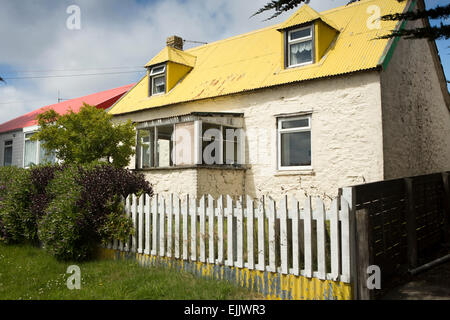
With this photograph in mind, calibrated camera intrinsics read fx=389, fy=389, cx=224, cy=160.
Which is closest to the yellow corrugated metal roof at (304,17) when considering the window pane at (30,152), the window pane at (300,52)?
the window pane at (300,52)

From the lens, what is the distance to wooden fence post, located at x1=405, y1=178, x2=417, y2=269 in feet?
19.0

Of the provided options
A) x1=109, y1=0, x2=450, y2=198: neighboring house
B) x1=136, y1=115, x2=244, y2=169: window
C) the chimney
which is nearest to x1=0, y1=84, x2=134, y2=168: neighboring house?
the chimney

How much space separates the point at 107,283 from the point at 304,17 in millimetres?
9885

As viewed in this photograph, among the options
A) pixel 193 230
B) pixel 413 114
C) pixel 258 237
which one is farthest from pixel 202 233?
pixel 413 114

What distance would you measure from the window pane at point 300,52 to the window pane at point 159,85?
238 inches

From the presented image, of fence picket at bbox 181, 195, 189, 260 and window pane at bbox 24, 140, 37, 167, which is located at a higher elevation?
window pane at bbox 24, 140, 37, 167

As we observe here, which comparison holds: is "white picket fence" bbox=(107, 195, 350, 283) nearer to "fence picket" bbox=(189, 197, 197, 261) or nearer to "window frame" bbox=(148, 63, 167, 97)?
"fence picket" bbox=(189, 197, 197, 261)

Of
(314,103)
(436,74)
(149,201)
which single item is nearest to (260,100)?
(314,103)

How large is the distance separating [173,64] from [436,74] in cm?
1047

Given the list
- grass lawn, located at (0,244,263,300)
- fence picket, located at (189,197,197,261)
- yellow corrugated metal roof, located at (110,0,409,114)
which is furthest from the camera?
yellow corrugated metal roof, located at (110,0,409,114)

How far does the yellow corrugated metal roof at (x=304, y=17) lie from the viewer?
11805mm

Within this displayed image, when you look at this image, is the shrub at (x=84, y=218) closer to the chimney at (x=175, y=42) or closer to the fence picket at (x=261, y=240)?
the fence picket at (x=261, y=240)

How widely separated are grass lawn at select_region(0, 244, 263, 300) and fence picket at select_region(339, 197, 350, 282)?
3.84 feet
